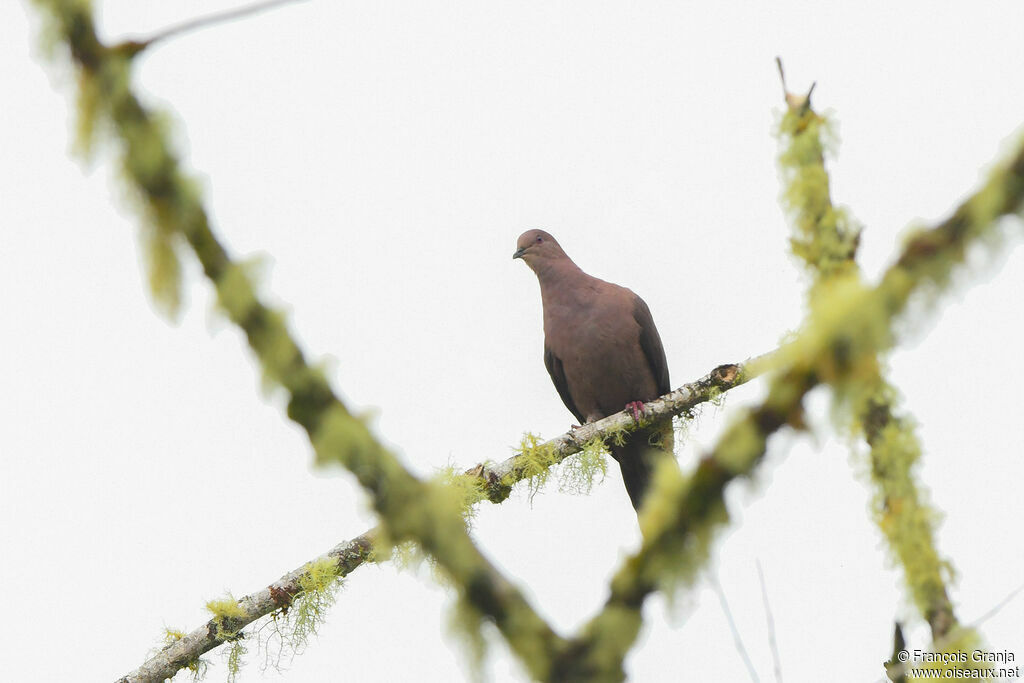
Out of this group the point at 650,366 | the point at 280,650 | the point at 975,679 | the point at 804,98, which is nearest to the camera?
the point at 975,679

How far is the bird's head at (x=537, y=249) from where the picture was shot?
7.70 m

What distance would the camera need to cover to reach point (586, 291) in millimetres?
7293

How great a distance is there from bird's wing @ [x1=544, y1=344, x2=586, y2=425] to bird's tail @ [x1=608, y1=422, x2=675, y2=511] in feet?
2.94

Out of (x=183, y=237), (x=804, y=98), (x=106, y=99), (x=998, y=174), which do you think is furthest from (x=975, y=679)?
(x=106, y=99)

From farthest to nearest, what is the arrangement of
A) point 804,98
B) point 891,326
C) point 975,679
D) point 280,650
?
point 280,650 → point 804,98 → point 975,679 → point 891,326

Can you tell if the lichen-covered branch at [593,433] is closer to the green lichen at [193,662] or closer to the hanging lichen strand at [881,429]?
the green lichen at [193,662]

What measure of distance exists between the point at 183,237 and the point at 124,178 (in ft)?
0.41

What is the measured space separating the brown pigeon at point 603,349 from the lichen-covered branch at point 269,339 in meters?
4.92

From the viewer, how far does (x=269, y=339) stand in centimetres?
160

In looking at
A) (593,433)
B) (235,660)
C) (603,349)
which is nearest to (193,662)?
(235,660)

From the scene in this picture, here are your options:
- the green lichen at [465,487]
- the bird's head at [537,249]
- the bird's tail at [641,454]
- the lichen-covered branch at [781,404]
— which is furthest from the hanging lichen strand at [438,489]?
the bird's head at [537,249]

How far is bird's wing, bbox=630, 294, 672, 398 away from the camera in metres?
7.12

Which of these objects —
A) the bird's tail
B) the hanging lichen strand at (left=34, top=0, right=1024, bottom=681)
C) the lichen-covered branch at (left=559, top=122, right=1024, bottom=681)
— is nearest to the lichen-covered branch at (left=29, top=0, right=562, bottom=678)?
the hanging lichen strand at (left=34, top=0, right=1024, bottom=681)

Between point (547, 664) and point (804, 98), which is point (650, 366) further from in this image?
point (547, 664)
